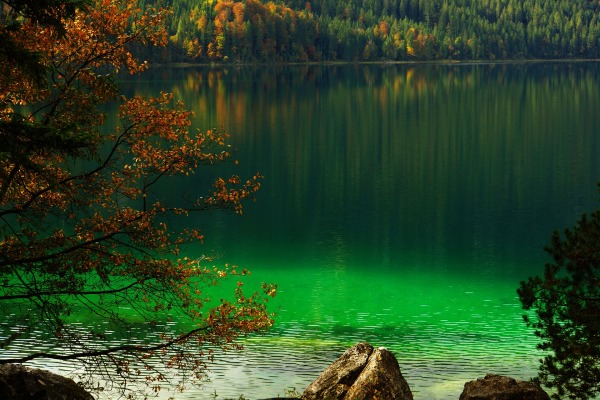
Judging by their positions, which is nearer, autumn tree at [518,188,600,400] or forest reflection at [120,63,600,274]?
autumn tree at [518,188,600,400]

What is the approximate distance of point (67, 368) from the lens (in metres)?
25.6

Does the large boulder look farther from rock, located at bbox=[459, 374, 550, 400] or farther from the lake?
the lake

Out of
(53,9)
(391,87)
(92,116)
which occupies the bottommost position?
(391,87)

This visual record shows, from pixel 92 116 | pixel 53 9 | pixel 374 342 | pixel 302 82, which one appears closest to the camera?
pixel 53 9

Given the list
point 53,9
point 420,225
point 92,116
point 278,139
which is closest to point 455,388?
Answer: point 92,116

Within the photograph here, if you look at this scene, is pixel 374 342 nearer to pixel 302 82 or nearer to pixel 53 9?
pixel 53 9

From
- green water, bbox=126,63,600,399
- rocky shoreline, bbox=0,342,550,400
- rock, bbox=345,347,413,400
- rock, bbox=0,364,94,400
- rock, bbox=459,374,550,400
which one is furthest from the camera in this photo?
green water, bbox=126,63,600,399

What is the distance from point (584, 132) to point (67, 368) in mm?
77098

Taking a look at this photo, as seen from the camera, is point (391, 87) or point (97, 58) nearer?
point (97, 58)

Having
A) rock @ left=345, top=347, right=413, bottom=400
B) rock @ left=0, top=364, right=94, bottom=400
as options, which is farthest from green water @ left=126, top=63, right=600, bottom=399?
rock @ left=0, top=364, right=94, bottom=400

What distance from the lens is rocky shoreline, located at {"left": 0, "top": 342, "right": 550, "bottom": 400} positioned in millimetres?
17516

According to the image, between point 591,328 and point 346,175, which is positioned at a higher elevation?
point 591,328

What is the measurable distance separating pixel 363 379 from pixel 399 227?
99.2ft

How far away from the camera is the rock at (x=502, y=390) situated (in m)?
19.4
